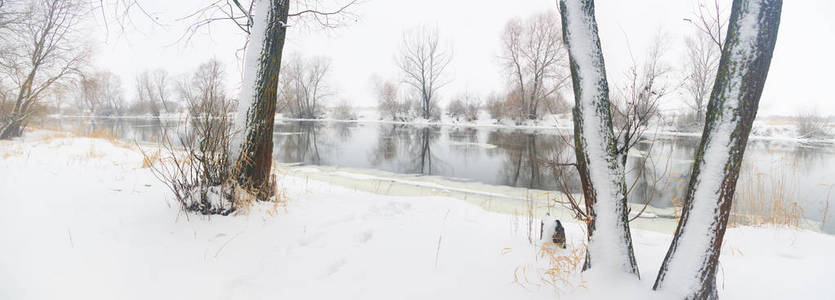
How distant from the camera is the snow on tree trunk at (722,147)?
163 cm

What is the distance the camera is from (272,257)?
2.47 meters

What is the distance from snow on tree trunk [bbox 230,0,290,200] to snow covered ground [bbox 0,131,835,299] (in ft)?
1.60

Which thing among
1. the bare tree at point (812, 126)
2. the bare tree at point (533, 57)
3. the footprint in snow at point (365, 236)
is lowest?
the footprint in snow at point (365, 236)

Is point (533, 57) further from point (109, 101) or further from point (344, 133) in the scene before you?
point (109, 101)

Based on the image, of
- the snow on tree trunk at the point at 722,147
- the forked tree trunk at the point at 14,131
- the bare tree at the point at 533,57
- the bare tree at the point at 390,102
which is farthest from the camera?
the bare tree at the point at 390,102

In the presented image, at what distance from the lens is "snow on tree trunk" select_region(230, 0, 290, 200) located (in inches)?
135

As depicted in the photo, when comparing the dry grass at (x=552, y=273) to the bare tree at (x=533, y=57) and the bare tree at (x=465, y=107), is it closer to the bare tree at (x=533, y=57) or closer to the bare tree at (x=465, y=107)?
the bare tree at (x=533, y=57)

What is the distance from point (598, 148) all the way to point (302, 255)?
225 cm

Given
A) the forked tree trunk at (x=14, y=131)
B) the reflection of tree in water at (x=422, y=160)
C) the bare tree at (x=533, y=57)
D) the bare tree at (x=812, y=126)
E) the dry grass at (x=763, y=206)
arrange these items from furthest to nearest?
the bare tree at (x=533, y=57)
the bare tree at (x=812, y=126)
the forked tree trunk at (x=14, y=131)
the reflection of tree in water at (x=422, y=160)
the dry grass at (x=763, y=206)

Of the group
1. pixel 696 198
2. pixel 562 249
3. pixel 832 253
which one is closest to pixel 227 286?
pixel 562 249

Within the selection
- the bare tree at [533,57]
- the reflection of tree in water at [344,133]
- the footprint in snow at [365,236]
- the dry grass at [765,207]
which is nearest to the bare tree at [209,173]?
the footprint in snow at [365,236]

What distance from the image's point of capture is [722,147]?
5.58ft

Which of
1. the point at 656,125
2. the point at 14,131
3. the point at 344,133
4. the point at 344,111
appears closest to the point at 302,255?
the point at 14,131

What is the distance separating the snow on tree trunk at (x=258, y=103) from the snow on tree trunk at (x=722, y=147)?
3.58 meters
